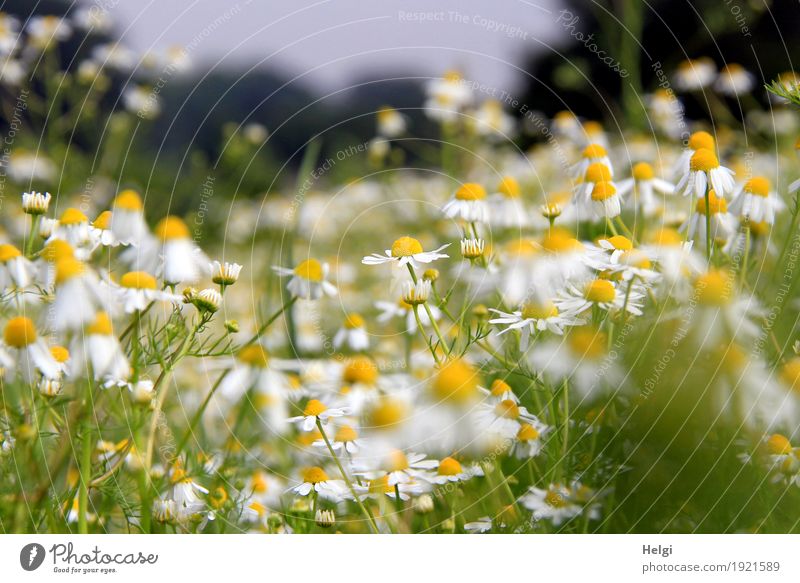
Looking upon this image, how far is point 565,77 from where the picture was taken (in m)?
1.77

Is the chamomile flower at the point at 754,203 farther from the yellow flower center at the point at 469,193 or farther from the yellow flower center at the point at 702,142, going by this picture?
the yellow flower center at the point at 469,193

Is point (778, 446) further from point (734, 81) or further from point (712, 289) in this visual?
point (734, 81)

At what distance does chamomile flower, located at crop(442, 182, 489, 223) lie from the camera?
2.74 ft

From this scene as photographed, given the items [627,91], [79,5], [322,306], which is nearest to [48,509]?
[322,306]

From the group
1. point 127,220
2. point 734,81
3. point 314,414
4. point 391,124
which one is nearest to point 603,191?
point 314,414

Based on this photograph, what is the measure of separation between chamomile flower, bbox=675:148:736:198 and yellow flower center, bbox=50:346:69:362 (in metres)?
0.59

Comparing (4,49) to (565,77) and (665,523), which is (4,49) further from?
(665,523)

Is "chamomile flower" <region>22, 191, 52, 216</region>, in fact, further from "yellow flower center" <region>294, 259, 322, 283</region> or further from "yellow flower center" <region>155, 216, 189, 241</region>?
"yellow flower center" <region>294, 259, 322, 283</region>

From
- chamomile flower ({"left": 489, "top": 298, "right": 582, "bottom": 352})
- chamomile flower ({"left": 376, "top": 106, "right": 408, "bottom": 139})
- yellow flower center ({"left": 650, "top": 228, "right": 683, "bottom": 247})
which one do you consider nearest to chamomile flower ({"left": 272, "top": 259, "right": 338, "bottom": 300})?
chamomile flower ({"left": 489, "top": 298, "right": 582, "bottom": 352})

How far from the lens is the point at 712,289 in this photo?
0.71 meters

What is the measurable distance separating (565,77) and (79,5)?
103cm

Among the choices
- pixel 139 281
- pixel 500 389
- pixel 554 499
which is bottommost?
pixel 554 499

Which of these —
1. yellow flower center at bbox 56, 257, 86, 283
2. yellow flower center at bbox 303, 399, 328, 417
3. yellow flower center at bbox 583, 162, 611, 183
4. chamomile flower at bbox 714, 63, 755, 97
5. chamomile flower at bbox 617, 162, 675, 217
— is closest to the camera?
yellow flower center at bbox 56, 257, 86, 283

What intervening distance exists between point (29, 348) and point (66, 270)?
0.08 metres
